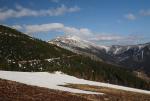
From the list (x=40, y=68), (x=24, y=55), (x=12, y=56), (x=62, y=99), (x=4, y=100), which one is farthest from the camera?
(x=24, y=55)

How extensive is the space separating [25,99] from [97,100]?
671 inches

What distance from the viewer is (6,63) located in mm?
157625

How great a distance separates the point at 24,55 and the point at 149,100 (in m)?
140

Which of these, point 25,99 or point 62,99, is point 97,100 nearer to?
point 62,99

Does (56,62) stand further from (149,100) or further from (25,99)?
(25,99)

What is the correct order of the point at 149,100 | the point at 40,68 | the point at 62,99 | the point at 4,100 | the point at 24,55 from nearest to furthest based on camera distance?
1. the point at 4,100
2. the point at 62,99
3. the point at 149,100
4. the point at 40,68
5. the point at 24,55

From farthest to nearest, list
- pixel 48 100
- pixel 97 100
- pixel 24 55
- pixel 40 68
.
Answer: pixel 24 55 < pixel 40 68 < pixel 97 100 < pixel 48 100

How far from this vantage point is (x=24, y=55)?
19000 centimetres

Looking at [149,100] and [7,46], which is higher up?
[7,46]

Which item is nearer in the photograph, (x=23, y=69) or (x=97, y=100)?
(x=97, y=100)

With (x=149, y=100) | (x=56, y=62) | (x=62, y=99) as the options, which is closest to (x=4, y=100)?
(x=62, y=99)

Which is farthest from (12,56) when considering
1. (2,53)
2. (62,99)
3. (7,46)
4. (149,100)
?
(62,99)

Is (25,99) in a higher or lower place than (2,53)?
lower

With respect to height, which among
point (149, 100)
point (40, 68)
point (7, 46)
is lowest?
point (149, 100)
